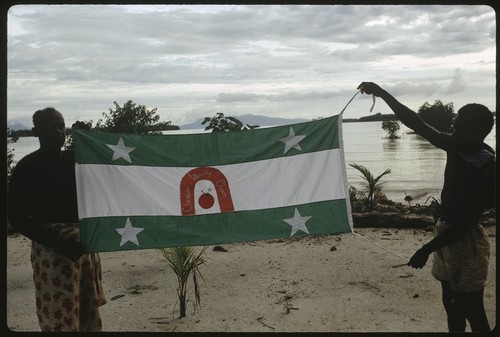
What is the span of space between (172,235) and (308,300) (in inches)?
88.8

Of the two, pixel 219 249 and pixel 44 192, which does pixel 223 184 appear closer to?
pixel 44 192

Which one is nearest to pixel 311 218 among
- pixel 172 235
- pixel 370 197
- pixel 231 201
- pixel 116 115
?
pixel 231 201

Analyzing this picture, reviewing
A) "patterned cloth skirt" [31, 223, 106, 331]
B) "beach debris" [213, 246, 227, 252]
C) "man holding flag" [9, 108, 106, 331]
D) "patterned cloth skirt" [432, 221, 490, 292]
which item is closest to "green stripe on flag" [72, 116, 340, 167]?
"man holding flag" [9, 108, 106, 331]

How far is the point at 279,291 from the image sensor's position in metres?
5.68

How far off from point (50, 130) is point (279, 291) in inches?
140

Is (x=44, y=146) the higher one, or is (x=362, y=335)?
(x=44, y=146)

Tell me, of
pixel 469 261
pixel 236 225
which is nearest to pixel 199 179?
pixel 236 225

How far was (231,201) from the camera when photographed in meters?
3.85

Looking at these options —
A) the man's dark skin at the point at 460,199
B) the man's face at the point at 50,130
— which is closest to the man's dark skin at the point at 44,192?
the man's face at the point at 50,130

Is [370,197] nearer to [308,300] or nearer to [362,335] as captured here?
[308,300]

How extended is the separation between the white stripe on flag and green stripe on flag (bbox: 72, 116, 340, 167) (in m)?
0.06

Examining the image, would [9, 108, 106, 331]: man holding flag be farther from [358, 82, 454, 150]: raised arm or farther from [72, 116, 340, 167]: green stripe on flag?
[358, 82, 454, 150]: raised arm

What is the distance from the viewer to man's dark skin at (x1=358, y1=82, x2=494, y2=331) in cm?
302

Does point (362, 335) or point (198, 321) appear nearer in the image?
point (362, 335)
